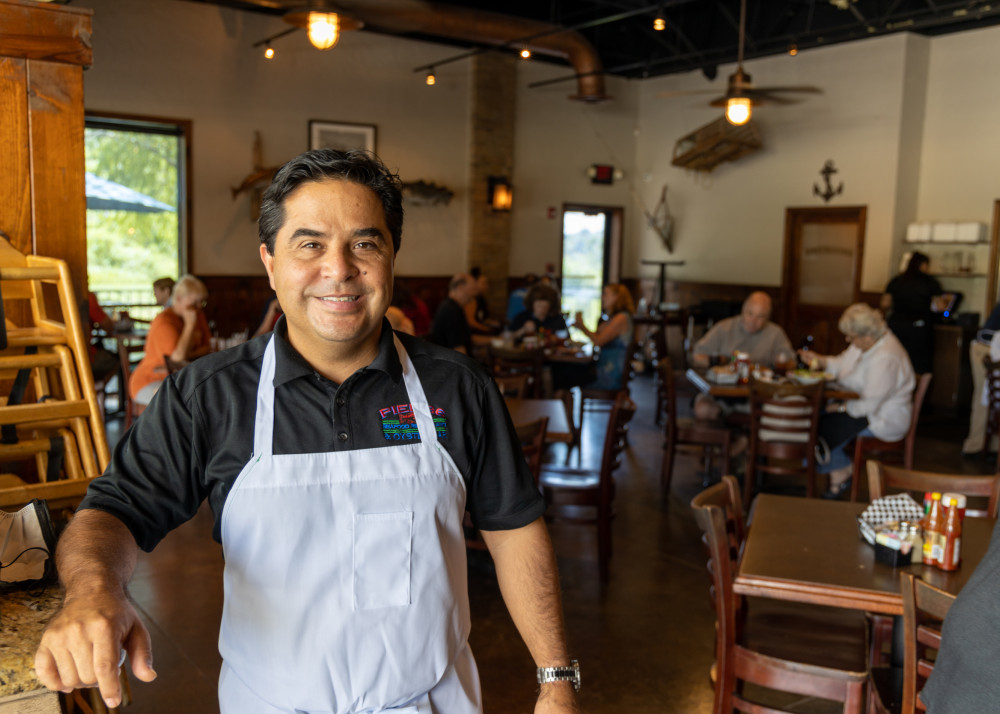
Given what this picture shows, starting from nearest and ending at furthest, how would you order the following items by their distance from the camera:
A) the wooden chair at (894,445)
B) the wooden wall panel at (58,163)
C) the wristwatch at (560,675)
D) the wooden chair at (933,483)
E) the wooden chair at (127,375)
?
the wristwatch at (560,675) → the wooden wall panel at (58,163) → the wooden chair at (933,483) → the wooden chair at (894,445) → the wooden chair at (127,375)

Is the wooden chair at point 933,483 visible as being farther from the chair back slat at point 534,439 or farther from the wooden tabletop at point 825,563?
the chair back slat at point 534,439

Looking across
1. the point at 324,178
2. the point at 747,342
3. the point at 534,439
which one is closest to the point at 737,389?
the point at 747,342

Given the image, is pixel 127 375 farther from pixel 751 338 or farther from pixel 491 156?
pixel 491 156

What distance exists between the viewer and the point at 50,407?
2.03 metres

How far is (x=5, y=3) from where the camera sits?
223 centimetres

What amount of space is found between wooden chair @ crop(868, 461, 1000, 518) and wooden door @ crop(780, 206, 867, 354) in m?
8.13

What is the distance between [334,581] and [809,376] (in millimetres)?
5256

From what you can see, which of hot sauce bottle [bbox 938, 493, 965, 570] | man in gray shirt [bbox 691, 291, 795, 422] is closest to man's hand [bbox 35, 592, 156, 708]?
hot sauce bottle [bbox 938, 493, 965, 570]

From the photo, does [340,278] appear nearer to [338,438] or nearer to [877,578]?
[338,438]

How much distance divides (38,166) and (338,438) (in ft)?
4.86

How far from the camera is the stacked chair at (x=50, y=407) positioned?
2.01m

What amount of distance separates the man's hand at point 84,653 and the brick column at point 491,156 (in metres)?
11.3

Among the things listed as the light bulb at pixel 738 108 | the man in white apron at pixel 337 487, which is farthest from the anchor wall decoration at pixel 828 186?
the man in white apron at pixel 337 487

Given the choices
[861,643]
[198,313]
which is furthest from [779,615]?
[198,313]
